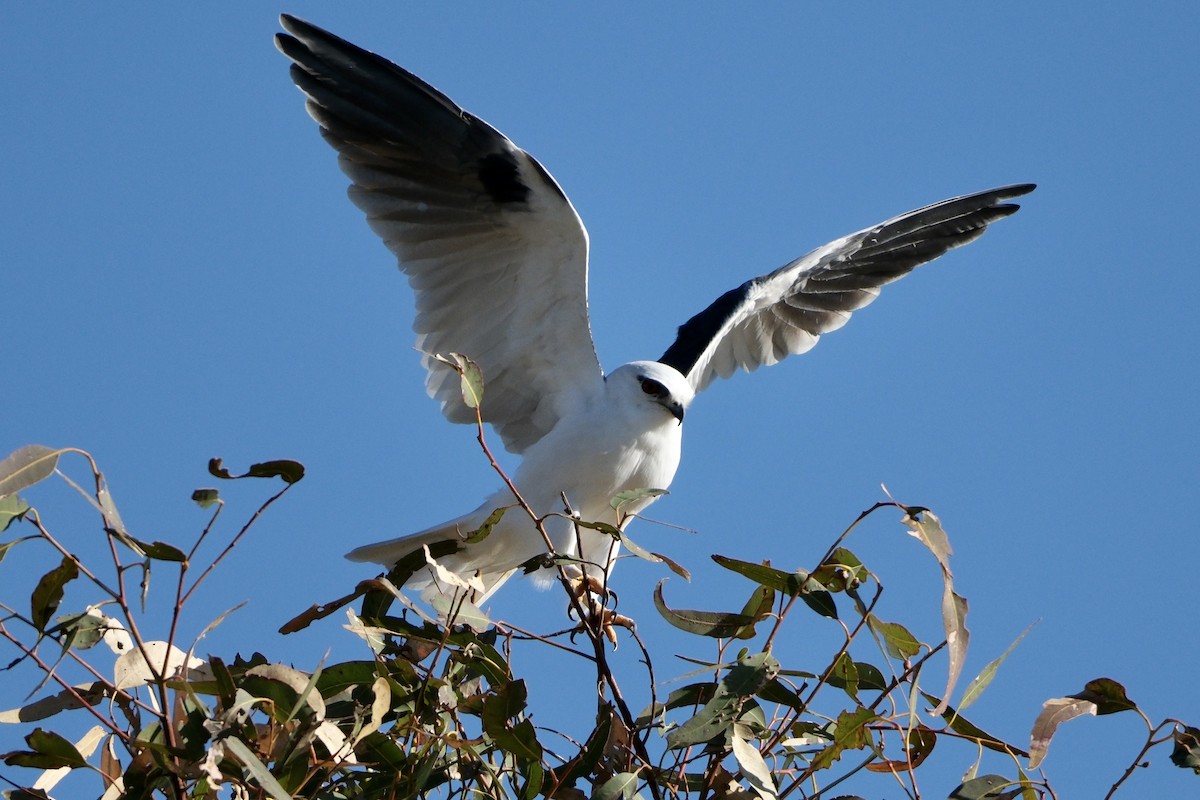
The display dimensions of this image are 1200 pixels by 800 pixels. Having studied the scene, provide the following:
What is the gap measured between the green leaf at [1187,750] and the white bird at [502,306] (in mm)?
2157

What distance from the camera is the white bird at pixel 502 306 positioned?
4145 mm

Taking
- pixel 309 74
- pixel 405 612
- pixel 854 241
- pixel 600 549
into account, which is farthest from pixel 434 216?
pixel 405 612

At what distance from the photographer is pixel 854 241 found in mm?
5340

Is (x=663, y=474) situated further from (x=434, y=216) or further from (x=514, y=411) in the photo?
(x=434, y=216)

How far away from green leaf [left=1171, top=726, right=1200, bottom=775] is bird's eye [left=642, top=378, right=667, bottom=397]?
2343mm

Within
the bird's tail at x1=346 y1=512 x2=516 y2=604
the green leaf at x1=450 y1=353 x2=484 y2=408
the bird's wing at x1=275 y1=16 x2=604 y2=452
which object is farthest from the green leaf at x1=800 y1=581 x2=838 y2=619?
the bird's wing at x1=275 y1=16 x2=604 y2=452

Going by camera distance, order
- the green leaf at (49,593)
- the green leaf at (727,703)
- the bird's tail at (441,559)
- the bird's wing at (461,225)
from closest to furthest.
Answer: the green leaf at (49,593), the green leaf at (727,703), the bird's tail at (441,559), the bird's wing at (461,225)

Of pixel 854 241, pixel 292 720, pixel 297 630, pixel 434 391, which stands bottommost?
pixel 292 720

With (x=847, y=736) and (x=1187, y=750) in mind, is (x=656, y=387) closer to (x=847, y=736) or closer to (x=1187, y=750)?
(x=847, y=736)

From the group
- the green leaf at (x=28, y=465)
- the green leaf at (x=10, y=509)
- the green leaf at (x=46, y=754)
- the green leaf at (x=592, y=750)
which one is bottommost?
the green leaf at (x=46, y=754)

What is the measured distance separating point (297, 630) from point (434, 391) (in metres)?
2.30

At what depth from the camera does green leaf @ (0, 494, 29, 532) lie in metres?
1.79

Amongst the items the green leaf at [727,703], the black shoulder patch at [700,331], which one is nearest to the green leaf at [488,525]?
the green leaf at [727,703]

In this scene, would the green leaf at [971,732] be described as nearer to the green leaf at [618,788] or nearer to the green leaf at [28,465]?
the green leaf at [618,788]
